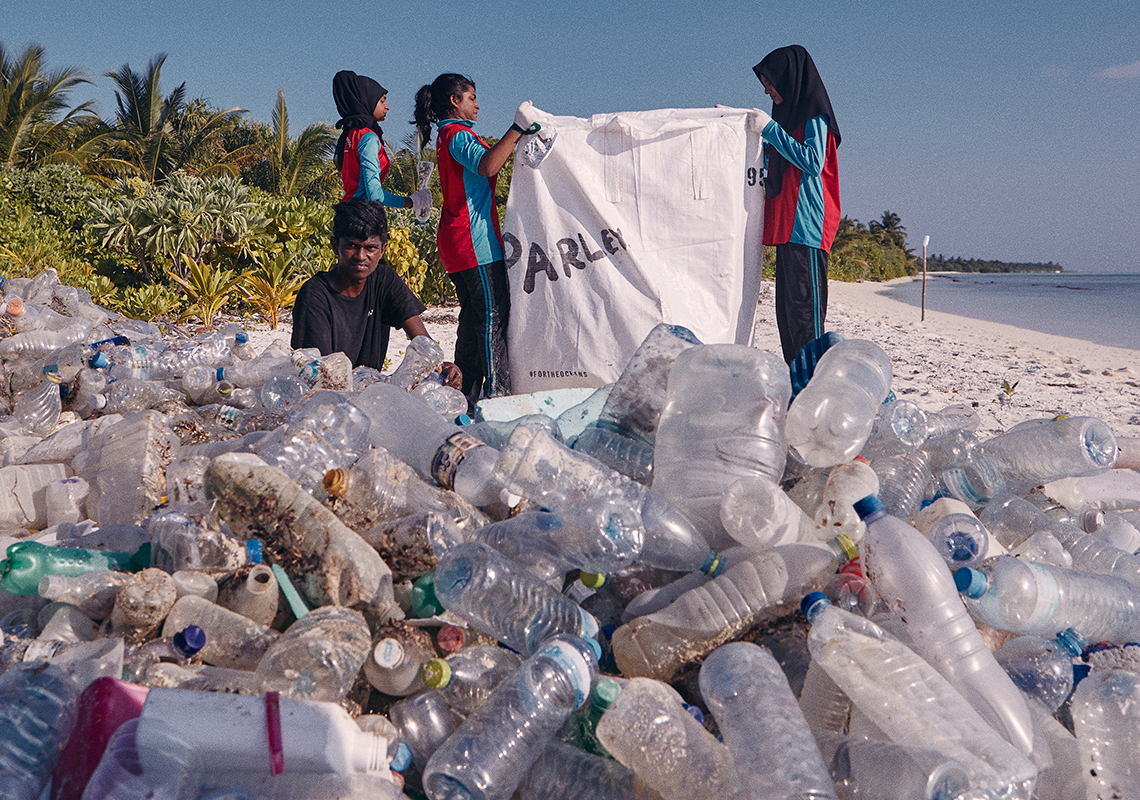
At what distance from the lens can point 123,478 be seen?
238 cm

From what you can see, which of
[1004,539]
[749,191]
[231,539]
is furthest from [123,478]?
[749,191]

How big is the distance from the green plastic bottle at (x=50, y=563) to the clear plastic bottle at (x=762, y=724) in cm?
140

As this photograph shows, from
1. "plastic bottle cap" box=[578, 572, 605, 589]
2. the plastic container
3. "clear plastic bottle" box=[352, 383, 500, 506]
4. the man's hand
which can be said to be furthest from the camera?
the man's hand

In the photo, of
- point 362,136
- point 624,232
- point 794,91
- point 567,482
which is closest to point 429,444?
point 567,482

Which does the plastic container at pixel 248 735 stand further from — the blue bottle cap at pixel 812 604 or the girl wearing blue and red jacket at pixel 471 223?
the girl wearing blue and red jacket at pixel 471 223

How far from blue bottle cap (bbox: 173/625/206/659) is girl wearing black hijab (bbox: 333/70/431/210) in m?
3.31

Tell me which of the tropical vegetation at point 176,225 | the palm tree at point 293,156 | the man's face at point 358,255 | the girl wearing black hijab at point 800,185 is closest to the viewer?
the man's face at point 358,255

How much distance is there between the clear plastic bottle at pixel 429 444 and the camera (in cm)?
221

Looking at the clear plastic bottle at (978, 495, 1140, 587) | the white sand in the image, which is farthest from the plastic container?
the white sand

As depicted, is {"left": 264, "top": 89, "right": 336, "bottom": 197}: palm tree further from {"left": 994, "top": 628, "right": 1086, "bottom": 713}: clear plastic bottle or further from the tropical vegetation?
{"left": 994, "top": 628, "right": 1086, "bottom": 713}: clear plastic bottle

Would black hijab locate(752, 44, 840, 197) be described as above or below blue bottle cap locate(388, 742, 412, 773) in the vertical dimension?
above

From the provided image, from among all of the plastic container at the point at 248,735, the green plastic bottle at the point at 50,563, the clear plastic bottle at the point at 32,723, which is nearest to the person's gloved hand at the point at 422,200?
the green plastic bottle at the point at 50,563

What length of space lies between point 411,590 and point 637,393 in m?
1.23

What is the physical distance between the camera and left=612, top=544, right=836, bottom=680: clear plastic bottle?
5.69 feet
